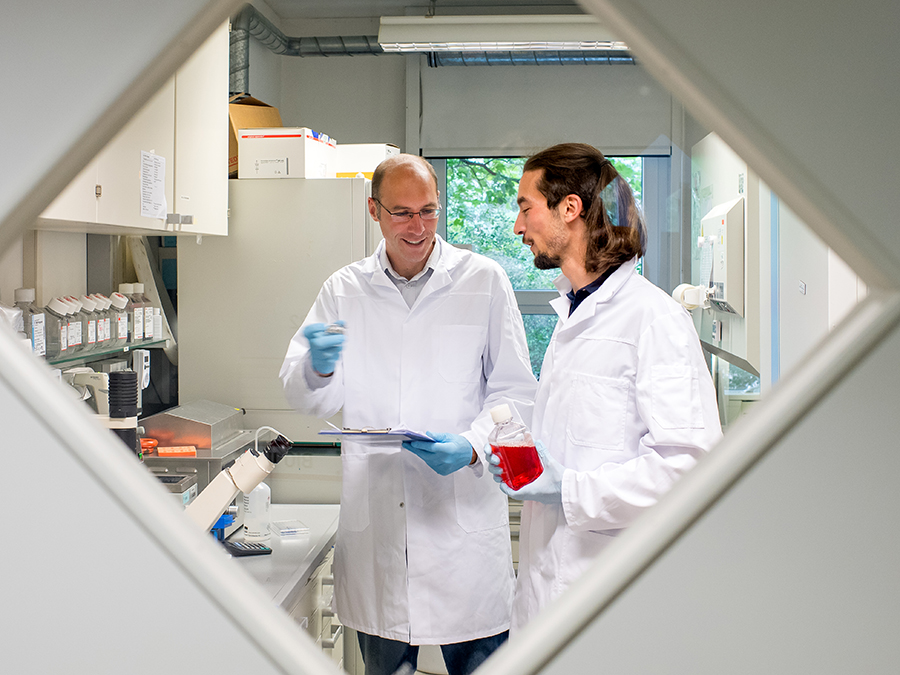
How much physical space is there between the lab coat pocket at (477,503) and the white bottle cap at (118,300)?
0.87 metres

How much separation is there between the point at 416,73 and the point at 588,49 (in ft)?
2.92

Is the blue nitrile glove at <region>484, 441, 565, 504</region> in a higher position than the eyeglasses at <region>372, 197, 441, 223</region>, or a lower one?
lower

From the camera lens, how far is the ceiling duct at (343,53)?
1.43 meters

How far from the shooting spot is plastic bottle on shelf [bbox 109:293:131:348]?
1525mm

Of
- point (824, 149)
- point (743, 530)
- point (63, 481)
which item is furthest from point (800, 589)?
point (63, 481)

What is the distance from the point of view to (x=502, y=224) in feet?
5.19

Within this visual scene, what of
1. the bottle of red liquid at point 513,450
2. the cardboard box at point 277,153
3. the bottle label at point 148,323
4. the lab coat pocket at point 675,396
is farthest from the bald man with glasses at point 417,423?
the cardboard box at point 277,153

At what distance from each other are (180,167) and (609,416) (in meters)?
1.21

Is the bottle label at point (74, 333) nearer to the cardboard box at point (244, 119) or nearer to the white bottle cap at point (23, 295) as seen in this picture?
the white bottle cap at point (23, 295)

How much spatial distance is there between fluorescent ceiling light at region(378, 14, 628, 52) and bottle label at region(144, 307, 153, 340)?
101cm

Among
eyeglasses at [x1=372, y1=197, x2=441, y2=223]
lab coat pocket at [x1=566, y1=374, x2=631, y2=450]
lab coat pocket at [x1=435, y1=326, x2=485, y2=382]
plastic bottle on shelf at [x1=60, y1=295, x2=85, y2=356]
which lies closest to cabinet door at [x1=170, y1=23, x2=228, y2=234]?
plastic bottle on shelf at [x1=60, y1=295, x2=85, y2=356]

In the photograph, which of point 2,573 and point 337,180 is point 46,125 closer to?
point 2,573

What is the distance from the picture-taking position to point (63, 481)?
A: 377 mm

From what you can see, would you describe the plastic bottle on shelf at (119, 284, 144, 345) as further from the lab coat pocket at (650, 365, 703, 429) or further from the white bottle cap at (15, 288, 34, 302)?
the lab coat pocket at (650, 365, 703, 429)
